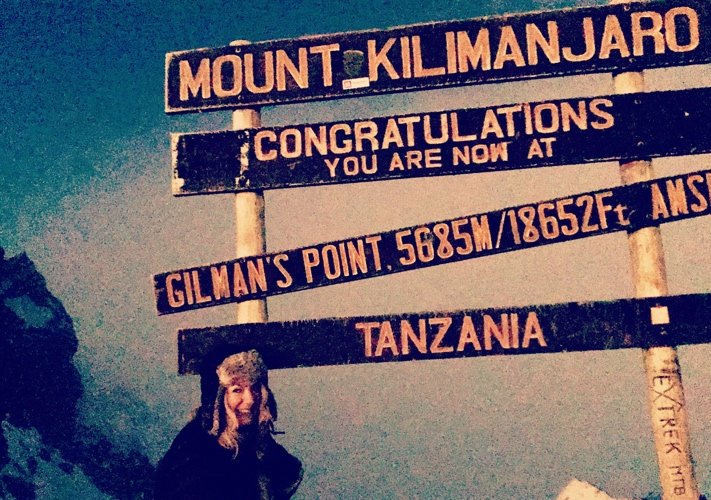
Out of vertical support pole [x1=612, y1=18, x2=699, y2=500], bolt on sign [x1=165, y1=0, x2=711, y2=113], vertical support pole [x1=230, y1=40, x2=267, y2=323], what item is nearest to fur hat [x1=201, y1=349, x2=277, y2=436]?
vertical support pole [x1=230, y1=40, x2=267, y2=323]

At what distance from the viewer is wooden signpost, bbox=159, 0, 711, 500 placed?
3.90 m

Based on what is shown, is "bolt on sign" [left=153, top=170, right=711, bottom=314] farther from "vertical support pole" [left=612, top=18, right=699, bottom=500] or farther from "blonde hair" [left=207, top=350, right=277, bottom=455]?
"blonde hair" [left=207, top=350, right=277, bottom=455]

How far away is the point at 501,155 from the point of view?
4.19 metres

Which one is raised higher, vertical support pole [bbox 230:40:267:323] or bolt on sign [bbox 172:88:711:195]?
bolt on sign [bbox 172:88:711:195]

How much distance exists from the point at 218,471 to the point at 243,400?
41 centimetres

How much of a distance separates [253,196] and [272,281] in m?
0.70

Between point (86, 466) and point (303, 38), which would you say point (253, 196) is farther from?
point (86, 466)

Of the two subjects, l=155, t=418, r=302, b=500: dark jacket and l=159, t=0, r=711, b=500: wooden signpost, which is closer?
l=155, t=418, r=302, b=500: dark jacket

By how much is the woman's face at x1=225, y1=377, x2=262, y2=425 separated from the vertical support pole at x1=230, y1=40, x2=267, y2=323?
36.1 inches

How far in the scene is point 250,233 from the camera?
435 centimetres

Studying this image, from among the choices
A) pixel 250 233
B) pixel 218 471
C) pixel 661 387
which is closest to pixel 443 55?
pixel 250 233

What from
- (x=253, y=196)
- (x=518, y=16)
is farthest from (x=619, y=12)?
(x=253, y=196)

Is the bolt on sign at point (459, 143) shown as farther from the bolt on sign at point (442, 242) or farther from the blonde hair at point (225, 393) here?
the blonde hair at point (225, 393)

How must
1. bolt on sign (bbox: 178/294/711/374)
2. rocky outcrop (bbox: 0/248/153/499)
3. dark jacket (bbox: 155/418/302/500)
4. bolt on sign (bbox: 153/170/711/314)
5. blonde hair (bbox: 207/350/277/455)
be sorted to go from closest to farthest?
dark jacket (bbox: 155/418/302/500) → blonde hair (bbox: 207/350/277/455) → bolt on sign (bbox: 178/294/711/374) → bolt on sign (bbox: 153/170/711/314) → rocky outcrop (bbox: 0/248/153/499)
